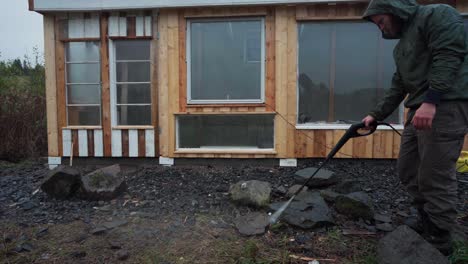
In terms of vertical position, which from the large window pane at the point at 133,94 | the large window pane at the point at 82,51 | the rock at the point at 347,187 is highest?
the large window pane at the point at 82,51

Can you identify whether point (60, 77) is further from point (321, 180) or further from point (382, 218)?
point (382, 218)

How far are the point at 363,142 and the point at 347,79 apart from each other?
3.37 feet

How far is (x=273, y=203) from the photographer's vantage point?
11.5 feet

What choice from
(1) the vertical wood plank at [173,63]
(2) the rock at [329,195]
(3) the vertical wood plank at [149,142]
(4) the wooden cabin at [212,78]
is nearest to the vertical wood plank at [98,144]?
(4) the wooden cabin at [212,78]

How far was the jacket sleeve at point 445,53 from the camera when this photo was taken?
2.17 m

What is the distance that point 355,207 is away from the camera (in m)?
3.13

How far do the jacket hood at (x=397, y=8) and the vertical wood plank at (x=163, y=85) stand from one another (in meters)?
3.73

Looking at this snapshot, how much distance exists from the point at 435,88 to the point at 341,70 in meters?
3.31

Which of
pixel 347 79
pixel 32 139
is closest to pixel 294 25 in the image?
pixel 347 79

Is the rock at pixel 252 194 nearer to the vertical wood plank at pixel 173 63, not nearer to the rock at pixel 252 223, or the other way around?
the rock at pixel 252 223

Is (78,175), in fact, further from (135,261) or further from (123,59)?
(123,59)

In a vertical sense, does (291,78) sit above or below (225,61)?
below

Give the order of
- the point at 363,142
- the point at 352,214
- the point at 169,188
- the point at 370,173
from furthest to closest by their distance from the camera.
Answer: the point at 363,142
the point at 370,173
the point at 169,188
the point at 352,214

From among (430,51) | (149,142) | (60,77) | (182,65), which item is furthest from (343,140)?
(60,77)
